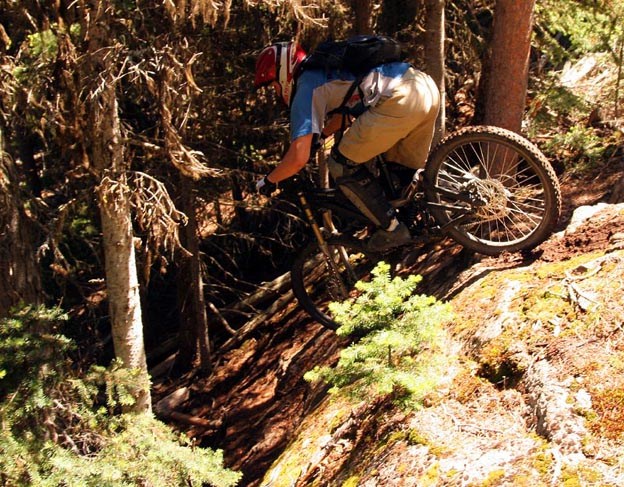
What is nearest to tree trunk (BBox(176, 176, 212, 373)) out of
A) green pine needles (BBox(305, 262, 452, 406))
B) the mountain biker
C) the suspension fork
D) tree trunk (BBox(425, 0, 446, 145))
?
the suspension fork

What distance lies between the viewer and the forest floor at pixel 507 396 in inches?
129

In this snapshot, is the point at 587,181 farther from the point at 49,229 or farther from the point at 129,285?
the point at 49,229

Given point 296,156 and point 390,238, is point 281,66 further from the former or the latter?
point 390,238

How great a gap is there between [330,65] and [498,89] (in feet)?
6.60

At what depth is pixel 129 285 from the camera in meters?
6.07

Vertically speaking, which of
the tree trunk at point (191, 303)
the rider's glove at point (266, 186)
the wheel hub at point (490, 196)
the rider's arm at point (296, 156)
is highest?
the rider's arm at point (296, 156)

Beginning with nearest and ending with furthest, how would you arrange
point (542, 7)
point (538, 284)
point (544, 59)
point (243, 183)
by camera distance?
1. point (538, 284)
2. point (542, 7)
3. point (243, 183)
4. point (544, 59)

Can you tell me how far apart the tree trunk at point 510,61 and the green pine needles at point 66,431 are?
4064mm

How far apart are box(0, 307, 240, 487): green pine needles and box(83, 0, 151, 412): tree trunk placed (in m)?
0.43

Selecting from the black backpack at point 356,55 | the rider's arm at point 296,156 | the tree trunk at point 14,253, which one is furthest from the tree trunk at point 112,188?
the black backpack at point 356,55

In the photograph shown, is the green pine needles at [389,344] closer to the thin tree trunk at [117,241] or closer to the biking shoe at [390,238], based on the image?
the biking shoe at [390,238]

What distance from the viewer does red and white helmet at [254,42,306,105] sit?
5.05 meters

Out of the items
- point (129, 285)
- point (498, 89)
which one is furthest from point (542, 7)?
point (129, 285)

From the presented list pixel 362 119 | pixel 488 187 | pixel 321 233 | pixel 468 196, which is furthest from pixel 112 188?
pixel 488 187
